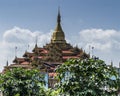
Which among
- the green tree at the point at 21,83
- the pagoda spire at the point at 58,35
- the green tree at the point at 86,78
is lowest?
the green tree at the point at 21,83

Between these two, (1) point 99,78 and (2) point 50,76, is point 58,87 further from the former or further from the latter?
(2) point 50,76

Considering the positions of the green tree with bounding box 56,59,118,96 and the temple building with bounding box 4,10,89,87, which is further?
the temple building with bounding box 4,10,89,87

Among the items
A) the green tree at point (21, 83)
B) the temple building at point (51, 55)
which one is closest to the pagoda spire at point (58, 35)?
the temple building at point (51, 55)

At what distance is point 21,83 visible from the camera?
3741 centimetres

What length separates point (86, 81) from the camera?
1110 inches

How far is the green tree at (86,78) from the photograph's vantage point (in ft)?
91.8

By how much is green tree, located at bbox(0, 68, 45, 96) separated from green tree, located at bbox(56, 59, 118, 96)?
8763 mm

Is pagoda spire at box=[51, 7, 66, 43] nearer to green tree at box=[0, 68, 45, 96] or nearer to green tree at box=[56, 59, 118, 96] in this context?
green tree at box=[0, 68, 45, 96]

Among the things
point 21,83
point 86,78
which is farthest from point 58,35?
point 86,78

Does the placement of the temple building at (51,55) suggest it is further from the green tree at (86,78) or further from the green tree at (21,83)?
the green tree at (86,78)

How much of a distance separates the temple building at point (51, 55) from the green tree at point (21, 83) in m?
49.1

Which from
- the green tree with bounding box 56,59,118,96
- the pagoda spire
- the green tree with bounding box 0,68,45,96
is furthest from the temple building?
the green tree with bounding box 56,59,118,96

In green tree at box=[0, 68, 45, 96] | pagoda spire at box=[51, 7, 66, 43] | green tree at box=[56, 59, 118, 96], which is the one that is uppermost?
pagoda spire at box=[51, 7, 66, 43]

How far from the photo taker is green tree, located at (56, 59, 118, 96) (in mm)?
27984
